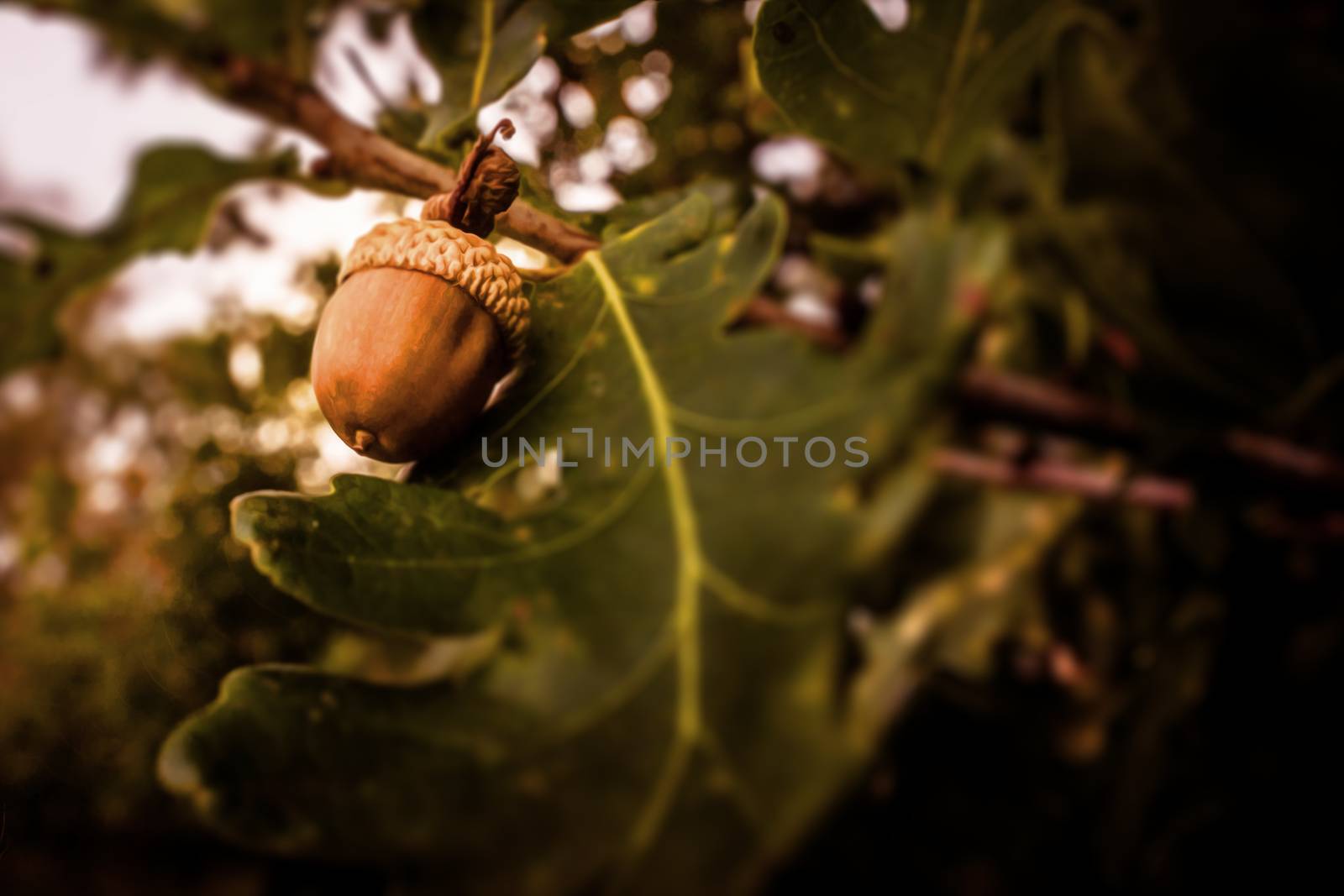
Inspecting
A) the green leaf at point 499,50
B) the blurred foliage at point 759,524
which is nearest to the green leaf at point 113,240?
the blurred foliage at point 759,524

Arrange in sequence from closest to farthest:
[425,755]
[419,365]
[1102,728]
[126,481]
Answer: [419,365] → [425,755] → [126,481] → [1102,728]

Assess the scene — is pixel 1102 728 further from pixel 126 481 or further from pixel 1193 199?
pixel 126 481

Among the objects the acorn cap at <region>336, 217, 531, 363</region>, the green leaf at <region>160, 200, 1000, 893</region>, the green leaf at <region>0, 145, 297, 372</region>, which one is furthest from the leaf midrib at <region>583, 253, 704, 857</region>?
the green leaf at <region>0, 145, 297, 372</region>

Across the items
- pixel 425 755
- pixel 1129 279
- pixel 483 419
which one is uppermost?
pixel 1129 279

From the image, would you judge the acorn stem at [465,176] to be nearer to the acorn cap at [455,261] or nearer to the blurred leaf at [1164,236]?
the acorn cap at [455,261]

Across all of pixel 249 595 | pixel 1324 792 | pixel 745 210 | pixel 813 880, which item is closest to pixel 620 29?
pixel 745 210

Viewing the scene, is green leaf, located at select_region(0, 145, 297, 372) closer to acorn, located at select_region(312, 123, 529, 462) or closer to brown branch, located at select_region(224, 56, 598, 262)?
brown branch, located at select_region(224, 56, 598, 262)

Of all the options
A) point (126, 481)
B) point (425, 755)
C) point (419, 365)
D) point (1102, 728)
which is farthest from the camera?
point (1102, 728)
